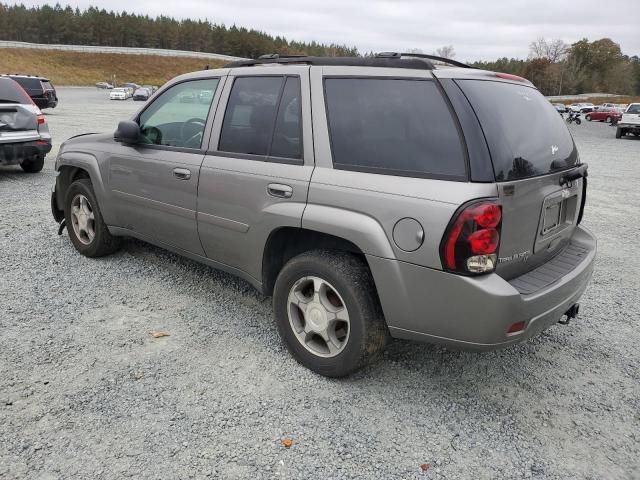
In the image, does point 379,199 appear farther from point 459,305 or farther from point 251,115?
point 251,115

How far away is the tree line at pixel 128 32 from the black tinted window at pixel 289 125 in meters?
96.4

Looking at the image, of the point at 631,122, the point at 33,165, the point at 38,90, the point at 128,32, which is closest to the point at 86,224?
the point at 33,165

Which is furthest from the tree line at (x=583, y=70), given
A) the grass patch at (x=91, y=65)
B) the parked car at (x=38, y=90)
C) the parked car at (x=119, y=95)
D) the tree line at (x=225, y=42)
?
the parked car at (x=38, y=90)

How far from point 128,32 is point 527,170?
128453 mm

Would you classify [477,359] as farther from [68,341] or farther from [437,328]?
[68,341]

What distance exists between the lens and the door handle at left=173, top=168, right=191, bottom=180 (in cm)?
375

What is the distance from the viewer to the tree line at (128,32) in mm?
105438

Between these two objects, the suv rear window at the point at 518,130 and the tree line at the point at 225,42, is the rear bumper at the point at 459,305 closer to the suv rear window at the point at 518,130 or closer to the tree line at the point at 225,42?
the suv rear window at the point at 518,130

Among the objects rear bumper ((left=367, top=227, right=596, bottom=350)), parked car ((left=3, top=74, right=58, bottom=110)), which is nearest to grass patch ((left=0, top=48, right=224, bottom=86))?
parked car ((left=3, top=74, right=58, bottom=110))

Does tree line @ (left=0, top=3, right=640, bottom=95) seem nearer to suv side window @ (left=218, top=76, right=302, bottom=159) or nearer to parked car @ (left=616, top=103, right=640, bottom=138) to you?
parked car @ (left=616, top=103, right=640, bottom=138)

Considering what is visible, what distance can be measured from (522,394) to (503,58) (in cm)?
14016

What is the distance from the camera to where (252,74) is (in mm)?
3576

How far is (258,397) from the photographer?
2941 millimetres

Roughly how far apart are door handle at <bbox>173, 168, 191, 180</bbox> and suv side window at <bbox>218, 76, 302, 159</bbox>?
34cm
